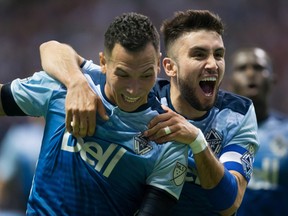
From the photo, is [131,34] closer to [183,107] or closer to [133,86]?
[133,86]

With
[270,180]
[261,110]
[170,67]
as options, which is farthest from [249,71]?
[170,67]

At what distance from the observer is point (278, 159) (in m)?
6.86

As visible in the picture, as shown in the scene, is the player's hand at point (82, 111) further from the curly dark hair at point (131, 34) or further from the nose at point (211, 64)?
the nose at point (211, 64)

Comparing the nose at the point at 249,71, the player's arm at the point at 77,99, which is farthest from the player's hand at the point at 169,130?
the nose at the point at 249,71

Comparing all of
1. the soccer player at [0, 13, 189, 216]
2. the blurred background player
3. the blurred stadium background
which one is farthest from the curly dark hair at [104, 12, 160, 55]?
the blurred stadium background

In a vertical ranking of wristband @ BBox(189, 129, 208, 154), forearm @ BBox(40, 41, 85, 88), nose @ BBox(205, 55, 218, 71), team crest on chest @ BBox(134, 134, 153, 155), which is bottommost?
team crest on chest @ BBox(134, 134, 153, 155)

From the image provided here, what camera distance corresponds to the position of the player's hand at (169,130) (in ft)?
11.6

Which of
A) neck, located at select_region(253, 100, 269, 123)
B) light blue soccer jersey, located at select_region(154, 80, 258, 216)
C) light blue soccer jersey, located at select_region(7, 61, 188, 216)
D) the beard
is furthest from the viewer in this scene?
neck, located at select_region(253, 100, 269, 123)

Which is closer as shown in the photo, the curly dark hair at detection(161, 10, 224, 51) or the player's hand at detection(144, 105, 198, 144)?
the player's hand at detection(144, 105, 198, 144)

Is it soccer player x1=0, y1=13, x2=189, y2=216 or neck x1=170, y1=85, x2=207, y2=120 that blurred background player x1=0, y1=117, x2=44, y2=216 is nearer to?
neck x1=170, y1=85, x2=207, y2=120

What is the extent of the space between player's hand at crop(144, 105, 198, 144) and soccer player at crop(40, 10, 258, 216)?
0.40 feet

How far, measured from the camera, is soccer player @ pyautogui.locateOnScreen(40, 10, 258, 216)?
150 inches

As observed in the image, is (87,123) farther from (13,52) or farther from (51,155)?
(13,52)

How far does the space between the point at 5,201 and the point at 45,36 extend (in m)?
3.58
